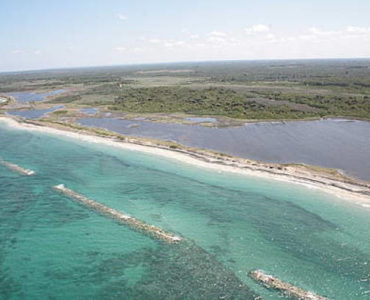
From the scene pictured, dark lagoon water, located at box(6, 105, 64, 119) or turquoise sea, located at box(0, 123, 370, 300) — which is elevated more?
dark lagoon water, located at box(6, 105, 64, 119)

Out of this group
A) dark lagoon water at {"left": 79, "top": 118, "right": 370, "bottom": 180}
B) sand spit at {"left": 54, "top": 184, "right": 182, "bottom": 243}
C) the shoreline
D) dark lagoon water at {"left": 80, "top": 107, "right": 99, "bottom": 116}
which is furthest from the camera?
dark lagoon water at {"left": 80, "top": 107, "right": 99, "bottom": 116}

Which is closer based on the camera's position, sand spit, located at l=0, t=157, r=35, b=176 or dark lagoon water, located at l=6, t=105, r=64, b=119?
sand spit, located at l=0, t=157, r=35, b=176

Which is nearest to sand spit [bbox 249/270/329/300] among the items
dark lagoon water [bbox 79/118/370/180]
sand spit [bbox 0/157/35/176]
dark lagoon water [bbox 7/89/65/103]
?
dark lagoon water [bbox 79/118/370/180]

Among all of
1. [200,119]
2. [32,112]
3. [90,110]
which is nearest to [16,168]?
[200,119]

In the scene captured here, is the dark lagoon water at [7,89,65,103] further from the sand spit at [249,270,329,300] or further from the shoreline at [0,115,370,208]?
the sand spit at [249,270,329,300]

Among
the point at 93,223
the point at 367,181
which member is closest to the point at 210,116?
the point at 367,181

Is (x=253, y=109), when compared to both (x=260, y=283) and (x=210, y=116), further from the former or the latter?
(x=260, y=283)

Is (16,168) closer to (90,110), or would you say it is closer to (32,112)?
(90,110)
